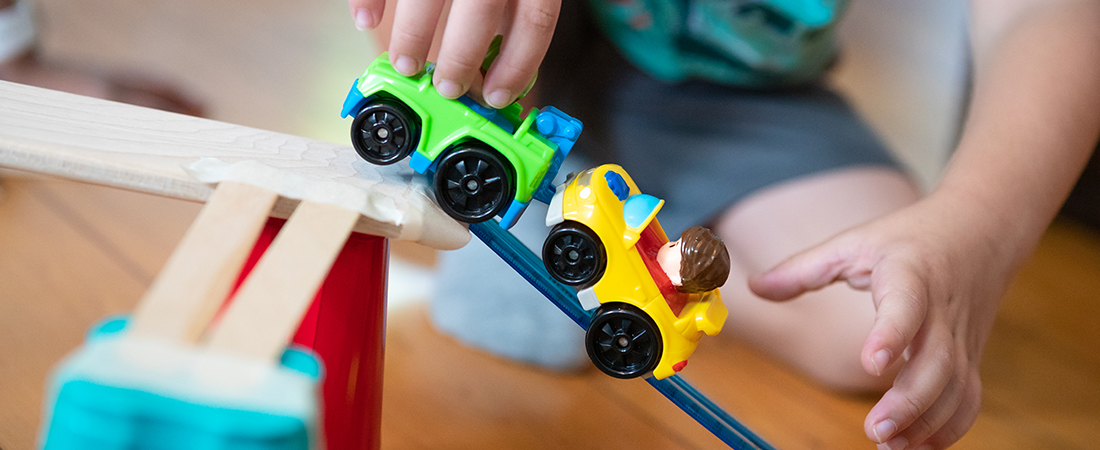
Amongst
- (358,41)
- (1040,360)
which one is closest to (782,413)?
(1040,360)

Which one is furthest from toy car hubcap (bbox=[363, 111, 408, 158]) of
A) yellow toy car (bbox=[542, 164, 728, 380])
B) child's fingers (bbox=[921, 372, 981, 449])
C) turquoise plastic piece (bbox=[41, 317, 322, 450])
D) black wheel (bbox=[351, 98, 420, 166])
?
child's fingers (bbox=[921, 372, 981, 449])

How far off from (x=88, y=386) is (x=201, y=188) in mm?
172

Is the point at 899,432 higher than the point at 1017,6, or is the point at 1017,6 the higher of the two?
the point at 1017,6

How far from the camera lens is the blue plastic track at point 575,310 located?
0.52 m

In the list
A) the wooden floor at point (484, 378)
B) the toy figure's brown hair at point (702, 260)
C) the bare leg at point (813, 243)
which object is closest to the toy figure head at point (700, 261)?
the toy figure's brown hair at point (702, 260)

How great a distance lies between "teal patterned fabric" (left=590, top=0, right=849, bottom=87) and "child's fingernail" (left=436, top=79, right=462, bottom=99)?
542 mm

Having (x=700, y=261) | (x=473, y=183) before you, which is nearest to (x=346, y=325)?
Answer: (x=473, y=183)

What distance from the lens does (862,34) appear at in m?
1.35

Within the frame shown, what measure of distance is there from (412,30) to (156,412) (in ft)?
0.94

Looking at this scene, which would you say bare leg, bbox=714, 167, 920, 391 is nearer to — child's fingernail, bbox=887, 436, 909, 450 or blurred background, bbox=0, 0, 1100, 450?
blurred background, bbox=0, 0, 1100, 450

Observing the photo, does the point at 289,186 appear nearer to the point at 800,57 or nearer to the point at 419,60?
the point at 419,60

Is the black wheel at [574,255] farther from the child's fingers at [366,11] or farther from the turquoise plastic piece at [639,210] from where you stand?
the child's fingers at [366,11]

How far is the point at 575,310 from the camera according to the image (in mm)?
542

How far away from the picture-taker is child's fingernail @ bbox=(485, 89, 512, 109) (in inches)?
19.4
